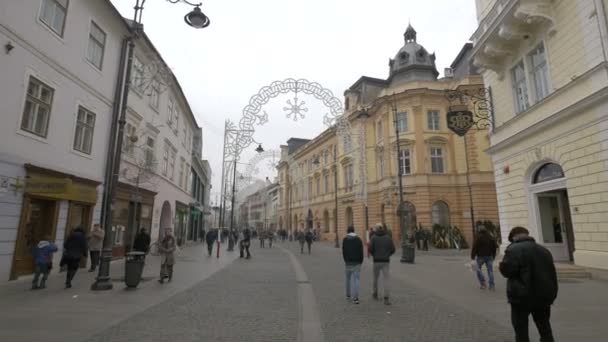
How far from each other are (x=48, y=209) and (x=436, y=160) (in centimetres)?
2971

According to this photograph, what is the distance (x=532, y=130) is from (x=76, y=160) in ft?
54.0

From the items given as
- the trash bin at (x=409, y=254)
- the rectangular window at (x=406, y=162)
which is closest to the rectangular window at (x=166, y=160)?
the trash bin at (x=409, y=254)

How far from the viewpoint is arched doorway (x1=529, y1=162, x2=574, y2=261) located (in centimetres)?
1322

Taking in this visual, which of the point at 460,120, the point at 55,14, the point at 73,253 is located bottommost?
the point at 73,253

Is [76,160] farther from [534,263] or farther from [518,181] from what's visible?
[518,181]

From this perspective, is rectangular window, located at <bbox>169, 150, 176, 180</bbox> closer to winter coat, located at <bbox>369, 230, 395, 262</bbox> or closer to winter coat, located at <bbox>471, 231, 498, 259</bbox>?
winter coat, located at <bbox>369, 230, 395, 262</bbox>

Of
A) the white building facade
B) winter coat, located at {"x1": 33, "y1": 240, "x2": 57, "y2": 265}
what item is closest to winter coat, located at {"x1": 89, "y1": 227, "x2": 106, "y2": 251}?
the white building facade

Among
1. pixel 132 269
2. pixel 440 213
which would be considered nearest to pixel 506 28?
pixel 132 269

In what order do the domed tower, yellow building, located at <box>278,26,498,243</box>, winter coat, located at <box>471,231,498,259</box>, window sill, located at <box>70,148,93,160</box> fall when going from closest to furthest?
winter coat, located at <box>471,231,498,259</box>, window sill, located at <box>70,148,93,160</box>, yellow building, located at <box>278,26,498,243</box>, the domed tower

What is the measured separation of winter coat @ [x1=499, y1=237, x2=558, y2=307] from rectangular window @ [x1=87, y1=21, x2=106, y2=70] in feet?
49.0

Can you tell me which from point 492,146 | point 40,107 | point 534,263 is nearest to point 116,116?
point 40,107

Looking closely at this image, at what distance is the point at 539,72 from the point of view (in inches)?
524

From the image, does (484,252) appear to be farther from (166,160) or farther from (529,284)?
(166,160)

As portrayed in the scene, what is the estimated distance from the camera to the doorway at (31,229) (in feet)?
33.5
